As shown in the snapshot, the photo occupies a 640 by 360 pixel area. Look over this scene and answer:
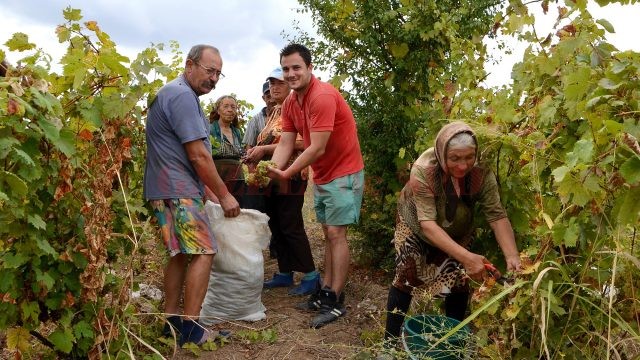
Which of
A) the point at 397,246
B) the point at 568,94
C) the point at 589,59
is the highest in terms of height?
the point at 589,59

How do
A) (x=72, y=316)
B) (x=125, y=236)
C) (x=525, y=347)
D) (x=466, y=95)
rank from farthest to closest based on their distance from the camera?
(x=466, y=95), (x=125, y=236), (x=72, y=316), (x=525, y=347)

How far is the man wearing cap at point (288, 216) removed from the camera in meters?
4.48

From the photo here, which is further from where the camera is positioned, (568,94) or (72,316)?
(72,316)

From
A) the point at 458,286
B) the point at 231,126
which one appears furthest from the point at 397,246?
the point at 231,126

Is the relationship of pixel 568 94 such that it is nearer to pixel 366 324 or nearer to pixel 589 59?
pixel 589 59

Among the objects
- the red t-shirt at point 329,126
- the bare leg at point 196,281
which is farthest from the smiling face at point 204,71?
the bare leg at point 196,281

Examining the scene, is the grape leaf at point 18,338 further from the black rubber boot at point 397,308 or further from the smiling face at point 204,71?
the black rubber boot at point 397,308

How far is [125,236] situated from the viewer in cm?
280

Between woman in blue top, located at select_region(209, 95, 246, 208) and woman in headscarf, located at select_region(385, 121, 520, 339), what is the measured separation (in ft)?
6.47

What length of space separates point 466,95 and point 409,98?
125cm

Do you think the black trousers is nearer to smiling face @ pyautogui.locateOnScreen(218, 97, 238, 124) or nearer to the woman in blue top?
the woman in blue top

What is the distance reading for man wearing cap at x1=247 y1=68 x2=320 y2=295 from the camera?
14.7ft

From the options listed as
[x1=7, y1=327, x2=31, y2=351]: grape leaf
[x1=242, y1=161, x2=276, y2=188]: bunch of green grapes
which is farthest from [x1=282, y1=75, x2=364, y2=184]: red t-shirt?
[x1=7, y1=327, x2=31, y2=351]: grape leaf

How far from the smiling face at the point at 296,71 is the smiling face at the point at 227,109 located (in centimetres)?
142
